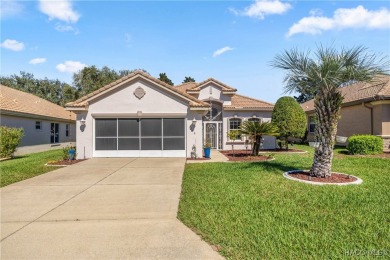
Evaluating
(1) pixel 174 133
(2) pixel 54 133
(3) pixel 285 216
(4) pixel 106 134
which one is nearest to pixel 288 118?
(1) pixel 174 133

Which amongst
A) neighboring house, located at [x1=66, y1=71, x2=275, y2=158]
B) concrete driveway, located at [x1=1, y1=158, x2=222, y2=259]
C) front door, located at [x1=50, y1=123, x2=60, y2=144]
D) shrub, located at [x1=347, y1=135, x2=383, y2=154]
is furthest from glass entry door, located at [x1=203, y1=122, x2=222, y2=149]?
front door, located at [x1=50, y1=123, x2=60, y2=144]

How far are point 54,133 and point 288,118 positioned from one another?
2090cm

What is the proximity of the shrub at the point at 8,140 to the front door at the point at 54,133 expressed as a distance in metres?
7.71

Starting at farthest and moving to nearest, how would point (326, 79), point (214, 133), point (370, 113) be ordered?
point (214, 133) → point (370, 113) → point (326, 79)

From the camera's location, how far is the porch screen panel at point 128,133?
631 inches

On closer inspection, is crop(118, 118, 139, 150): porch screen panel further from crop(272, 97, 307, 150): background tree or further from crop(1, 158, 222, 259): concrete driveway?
crop(272, 97, 307, 150): background tree

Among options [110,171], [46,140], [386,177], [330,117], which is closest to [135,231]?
[110,171]

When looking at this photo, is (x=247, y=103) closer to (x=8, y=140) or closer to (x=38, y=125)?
(x=8, y=140)

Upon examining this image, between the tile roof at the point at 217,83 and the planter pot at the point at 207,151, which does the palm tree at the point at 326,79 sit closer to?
the planter pot at the point at 207,151

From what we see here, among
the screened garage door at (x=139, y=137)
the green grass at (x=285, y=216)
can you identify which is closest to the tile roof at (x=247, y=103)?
the screened garage door at (x=139, y=137)

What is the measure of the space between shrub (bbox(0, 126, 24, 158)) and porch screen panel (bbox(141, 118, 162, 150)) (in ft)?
25.9

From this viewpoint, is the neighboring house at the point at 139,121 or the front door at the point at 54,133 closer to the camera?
the neighboring house at the point at 139,121

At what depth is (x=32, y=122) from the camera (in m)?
20.6

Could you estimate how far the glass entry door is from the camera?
21234 millimetres
